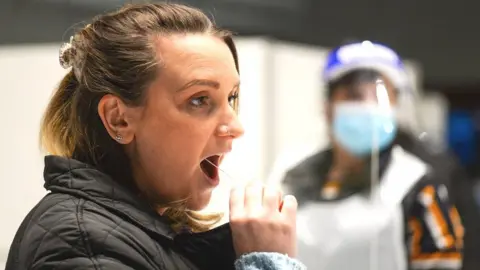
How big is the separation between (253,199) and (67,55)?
288 mm

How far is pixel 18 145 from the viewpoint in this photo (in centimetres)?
240

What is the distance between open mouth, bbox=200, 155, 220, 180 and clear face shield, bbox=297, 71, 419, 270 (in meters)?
0.51

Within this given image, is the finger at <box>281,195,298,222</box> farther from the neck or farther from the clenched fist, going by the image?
the neck

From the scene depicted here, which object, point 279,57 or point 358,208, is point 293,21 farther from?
point 358,208

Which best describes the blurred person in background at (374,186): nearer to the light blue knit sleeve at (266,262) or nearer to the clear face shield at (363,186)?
the clear face shield at (363,186)

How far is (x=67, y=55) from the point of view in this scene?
1046mm

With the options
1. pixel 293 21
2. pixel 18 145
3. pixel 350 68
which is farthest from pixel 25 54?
pixel 293 21

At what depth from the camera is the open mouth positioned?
1.02 meters

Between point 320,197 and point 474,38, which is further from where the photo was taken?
point 474,38

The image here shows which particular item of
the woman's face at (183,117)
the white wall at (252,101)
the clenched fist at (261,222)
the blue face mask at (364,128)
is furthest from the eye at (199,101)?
the white wall at (252,101)

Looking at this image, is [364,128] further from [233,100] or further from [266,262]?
[266,262]

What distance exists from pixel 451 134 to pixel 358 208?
2.30 m

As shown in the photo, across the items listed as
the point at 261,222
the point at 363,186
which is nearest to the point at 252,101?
the point at 363,186

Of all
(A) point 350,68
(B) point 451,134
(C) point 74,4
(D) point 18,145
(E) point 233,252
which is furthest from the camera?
(B) point 451,134
